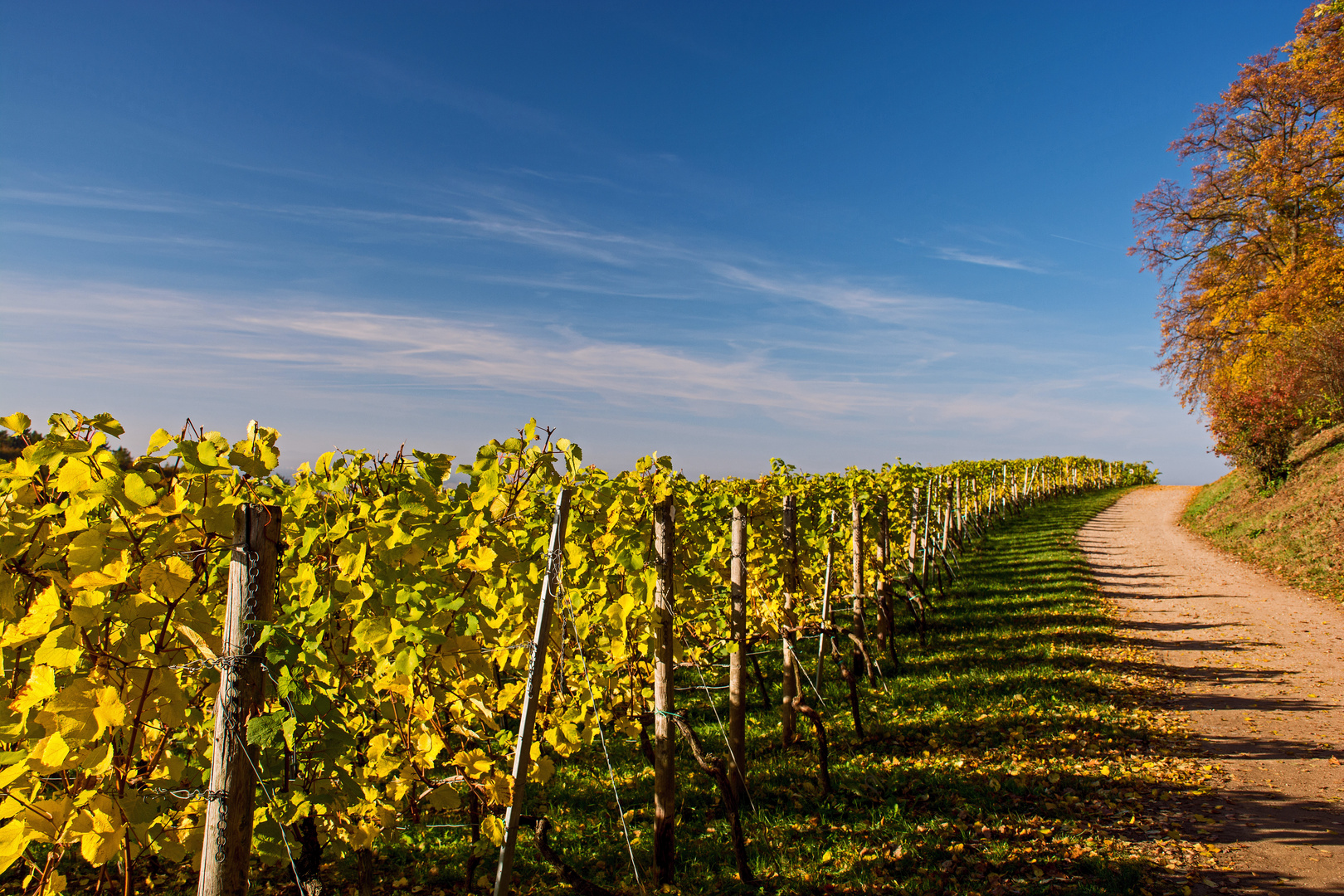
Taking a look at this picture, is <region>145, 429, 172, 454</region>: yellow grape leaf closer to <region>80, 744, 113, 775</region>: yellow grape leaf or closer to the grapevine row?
the grapevine row

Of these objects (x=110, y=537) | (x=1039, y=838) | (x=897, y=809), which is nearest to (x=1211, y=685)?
(x=1039, y=838)

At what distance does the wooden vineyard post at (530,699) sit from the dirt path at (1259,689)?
4108 millimetres

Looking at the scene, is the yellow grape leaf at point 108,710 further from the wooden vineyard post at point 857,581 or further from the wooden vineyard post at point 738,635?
the wooden vineyard post at point 857,581

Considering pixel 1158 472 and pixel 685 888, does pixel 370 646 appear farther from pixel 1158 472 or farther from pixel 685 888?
pixel 1158 472

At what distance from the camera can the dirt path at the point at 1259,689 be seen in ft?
13.9

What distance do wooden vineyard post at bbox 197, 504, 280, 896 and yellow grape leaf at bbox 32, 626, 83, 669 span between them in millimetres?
351

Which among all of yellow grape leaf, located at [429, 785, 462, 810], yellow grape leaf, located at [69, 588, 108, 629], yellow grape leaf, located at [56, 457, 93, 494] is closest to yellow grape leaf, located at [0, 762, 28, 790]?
yellow grape leaf, located at [69, 588, 108, 629]

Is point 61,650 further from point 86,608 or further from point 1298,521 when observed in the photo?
point 1298,521

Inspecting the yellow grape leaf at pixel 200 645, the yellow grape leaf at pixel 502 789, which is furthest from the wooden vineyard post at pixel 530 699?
the yellow grape leaf at pixel 200 645

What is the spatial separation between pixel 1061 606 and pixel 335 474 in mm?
11152

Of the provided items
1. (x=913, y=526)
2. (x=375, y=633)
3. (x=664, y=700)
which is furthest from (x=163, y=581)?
(x=913, y=526)

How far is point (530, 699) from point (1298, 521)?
17449 mm

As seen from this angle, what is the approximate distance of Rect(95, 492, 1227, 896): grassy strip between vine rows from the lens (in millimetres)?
3914

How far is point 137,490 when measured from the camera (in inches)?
76.5
